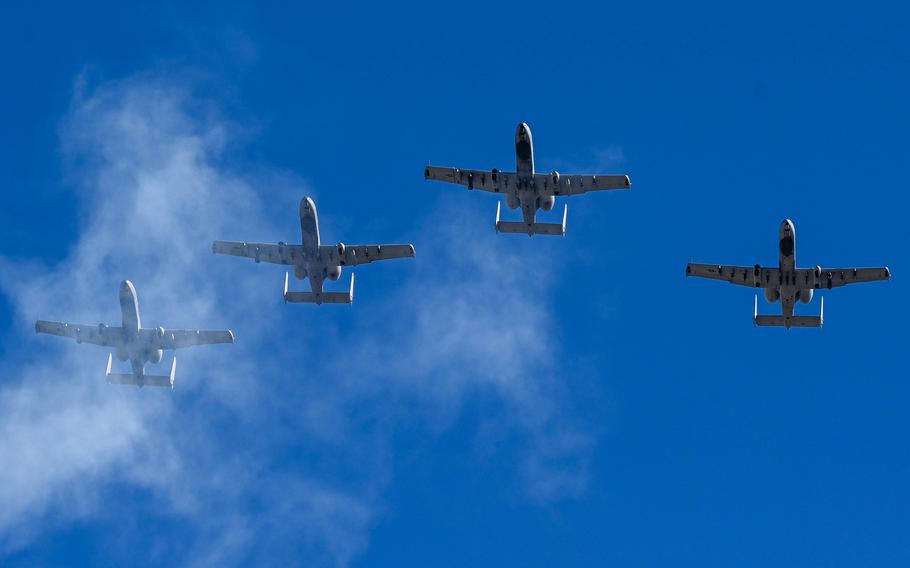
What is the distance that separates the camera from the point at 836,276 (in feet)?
382

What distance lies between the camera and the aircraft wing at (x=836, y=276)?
115 metres

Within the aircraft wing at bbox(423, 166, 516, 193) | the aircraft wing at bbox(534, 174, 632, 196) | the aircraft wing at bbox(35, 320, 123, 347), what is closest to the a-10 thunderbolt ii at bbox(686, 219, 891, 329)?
the aircraft wing at bbox(534, 174, 632, 196)

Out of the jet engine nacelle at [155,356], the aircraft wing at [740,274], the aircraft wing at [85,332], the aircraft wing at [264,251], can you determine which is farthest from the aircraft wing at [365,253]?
the aircraft wing at [740,274]

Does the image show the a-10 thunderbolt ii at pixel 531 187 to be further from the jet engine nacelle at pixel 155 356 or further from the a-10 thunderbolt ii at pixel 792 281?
the jet engine nacelle at pixel 155 356

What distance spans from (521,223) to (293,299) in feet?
60.2

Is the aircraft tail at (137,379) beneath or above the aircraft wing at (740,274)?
beneath

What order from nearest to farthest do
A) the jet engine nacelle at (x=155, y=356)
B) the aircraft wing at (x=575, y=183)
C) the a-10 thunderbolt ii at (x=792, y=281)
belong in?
the a-10 thunderbolt ii at (x=792, y=281) → the aircraft wing at (x=575, y=183) → the jet engine nacelle at (x=155, y=356)

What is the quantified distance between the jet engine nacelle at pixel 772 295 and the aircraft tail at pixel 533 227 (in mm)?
16056

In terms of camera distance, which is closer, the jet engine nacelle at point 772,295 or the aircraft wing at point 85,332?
the jet engine nacelle at point 772,295

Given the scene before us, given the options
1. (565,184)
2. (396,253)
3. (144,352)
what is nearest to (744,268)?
(565,184)

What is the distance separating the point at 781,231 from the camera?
11219cm

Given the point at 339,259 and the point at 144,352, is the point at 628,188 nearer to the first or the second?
the point at 339,259

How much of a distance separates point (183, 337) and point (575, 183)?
33.6 metres

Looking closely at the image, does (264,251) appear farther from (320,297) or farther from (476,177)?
(476,177)
